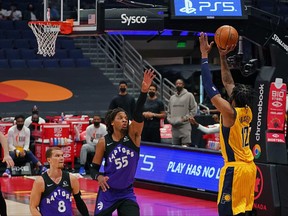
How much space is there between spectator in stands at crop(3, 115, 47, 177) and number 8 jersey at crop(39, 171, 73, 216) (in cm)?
975

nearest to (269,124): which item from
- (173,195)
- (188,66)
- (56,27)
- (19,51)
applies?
(173,195)

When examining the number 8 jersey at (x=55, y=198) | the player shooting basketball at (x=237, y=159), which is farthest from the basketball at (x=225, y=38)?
the number 8 jersey at (x=55, y=198)

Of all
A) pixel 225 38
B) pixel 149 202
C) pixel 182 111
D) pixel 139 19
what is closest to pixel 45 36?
pixel 139 19

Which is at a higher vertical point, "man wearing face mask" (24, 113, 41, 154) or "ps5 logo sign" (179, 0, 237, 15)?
"ps5 logo sign" (179, 0, 237, 15)

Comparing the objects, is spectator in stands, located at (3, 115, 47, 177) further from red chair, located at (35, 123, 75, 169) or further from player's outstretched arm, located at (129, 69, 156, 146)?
player's outstretched arm, located at (129, 69, 156, 146)

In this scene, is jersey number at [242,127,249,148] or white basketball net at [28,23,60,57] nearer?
jersey number at [242,127,249,148]

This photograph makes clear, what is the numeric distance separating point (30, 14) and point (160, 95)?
225 inches

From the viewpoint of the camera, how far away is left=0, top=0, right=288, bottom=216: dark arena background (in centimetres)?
1185

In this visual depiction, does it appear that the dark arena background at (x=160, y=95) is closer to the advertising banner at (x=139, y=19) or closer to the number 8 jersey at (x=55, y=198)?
the advertising banner at (x=139, y=19)

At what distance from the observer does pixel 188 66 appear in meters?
28.8

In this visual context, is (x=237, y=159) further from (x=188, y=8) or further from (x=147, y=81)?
(x=188, y=8)

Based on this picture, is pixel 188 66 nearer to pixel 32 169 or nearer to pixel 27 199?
pixel 32 169

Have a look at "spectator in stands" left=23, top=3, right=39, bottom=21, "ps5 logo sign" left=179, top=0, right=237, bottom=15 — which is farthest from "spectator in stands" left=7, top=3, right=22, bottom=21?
"ps5 logo sign" left=179, top=0, right=237, bottom=15

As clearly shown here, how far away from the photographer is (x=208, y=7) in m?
12.6
